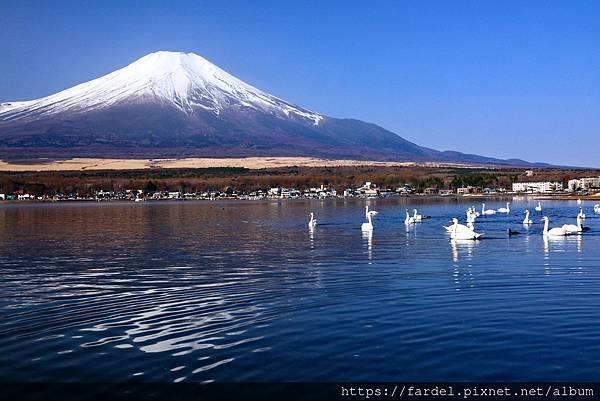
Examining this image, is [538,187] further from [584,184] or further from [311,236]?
[311,236]

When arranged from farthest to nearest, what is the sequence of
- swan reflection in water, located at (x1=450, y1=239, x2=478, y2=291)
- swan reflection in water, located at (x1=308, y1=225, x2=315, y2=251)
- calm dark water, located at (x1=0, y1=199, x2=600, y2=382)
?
swan reflection in water, located at (x1=308, y1=225, x2=315, y2=251), swan reflection in water, located at (x1=450, y1=239, x2=478, y2=291), calm dark water, located at (x1=0, y1=199, x2=600, y2=382)

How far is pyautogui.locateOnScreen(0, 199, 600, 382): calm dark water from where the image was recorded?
981 centimetres

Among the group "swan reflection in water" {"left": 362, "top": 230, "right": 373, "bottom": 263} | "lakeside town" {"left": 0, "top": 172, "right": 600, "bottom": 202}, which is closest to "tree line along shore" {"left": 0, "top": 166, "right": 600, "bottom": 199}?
"lakeside town" {"left": 0, "top": 172, "right": 600, "bottom": 202}

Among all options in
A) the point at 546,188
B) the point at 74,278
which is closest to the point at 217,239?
the point at 74,278

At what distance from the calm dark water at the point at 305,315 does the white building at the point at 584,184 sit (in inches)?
4454

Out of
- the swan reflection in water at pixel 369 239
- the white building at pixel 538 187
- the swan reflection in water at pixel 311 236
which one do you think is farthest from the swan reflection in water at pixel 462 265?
the white building at pixel 538 187

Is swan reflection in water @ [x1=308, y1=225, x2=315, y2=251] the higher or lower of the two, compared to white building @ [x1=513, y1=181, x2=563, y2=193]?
lower

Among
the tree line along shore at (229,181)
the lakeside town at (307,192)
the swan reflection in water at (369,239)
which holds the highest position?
the tree line along shore at (229,181)

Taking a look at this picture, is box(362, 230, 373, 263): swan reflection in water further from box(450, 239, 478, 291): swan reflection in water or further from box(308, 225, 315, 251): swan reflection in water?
box(450, 239, 478, 291): swan reflection in water

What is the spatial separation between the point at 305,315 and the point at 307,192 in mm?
128008

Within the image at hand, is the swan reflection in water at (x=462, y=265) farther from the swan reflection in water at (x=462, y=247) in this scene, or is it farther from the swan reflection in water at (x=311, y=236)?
the swan reflection in water at (x=311, y=236)

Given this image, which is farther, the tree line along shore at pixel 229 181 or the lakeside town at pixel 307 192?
the tree line along shore at pixel 229 181

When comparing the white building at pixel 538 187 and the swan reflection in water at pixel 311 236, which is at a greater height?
the white building at pixel 538 187

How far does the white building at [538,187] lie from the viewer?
13650cm
